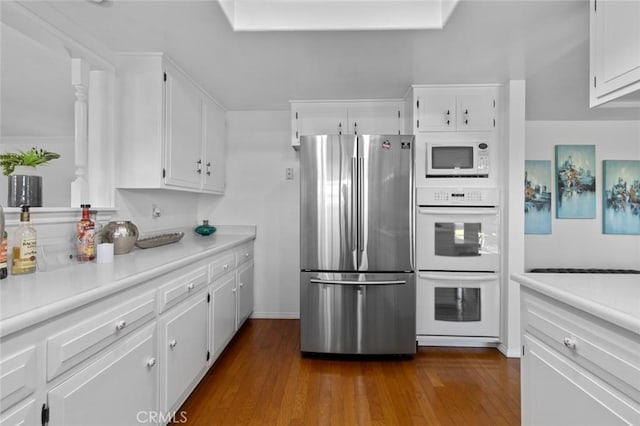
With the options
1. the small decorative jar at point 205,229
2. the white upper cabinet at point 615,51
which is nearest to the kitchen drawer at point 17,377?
the white upper cabinet at point 615,51

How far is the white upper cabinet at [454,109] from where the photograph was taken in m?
2.89

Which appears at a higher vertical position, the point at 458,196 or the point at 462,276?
the point at 458,196

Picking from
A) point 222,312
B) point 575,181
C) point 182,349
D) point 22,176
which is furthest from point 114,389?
point 575,181

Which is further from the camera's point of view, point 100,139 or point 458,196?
point 458,196

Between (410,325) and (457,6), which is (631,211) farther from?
(457,6)

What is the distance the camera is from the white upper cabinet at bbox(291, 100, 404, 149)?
3312 mm

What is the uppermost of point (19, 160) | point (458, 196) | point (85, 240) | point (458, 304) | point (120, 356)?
point (19, 160)

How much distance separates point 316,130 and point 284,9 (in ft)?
4.67

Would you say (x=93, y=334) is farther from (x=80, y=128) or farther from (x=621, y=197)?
(x=621, y=197)

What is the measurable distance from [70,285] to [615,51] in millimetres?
2304

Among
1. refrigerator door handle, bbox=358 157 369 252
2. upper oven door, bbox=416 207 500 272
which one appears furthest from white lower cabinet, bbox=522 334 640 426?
upper oven door, bbox=416 207 500 272

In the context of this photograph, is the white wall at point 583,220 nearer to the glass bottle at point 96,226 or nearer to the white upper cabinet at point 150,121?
the white upper cabinet at point 150,121

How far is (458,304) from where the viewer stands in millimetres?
2871

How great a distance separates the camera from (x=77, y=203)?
202 centimetres
